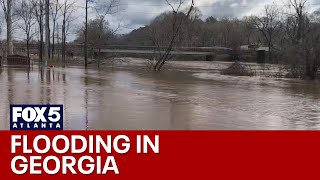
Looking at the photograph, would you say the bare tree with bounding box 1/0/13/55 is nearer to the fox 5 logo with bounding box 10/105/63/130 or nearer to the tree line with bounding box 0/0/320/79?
the tree line with bounding box 0/0/320/79

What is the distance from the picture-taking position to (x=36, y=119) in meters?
8.98

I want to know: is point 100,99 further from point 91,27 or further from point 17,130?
point 91,27

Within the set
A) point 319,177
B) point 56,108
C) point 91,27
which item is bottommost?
point 319,177

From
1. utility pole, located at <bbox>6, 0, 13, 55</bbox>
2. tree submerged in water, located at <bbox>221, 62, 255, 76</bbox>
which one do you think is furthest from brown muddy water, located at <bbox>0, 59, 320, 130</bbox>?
utility pole, located at <bbox>6, 0, 13, 55</bbox>

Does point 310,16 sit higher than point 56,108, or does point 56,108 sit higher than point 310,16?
point 310,16

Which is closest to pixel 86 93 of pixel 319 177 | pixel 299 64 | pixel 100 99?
pixel 100 99

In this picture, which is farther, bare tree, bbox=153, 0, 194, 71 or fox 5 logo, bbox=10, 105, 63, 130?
bare tree, bbox=153, 0, 194, 71

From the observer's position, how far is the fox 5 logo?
8.89 metres

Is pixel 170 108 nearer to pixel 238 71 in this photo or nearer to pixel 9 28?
pixel 238 71

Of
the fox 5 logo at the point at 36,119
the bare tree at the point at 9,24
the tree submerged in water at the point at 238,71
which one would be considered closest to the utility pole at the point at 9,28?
the bare tree at the point at 9,24

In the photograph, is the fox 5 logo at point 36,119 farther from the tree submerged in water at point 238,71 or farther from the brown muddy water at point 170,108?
the tree submerged in water at point 238,71

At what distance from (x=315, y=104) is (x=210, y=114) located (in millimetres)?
5201

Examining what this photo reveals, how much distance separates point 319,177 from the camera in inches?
283

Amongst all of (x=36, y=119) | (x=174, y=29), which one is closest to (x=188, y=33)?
(x=174, y=29)
